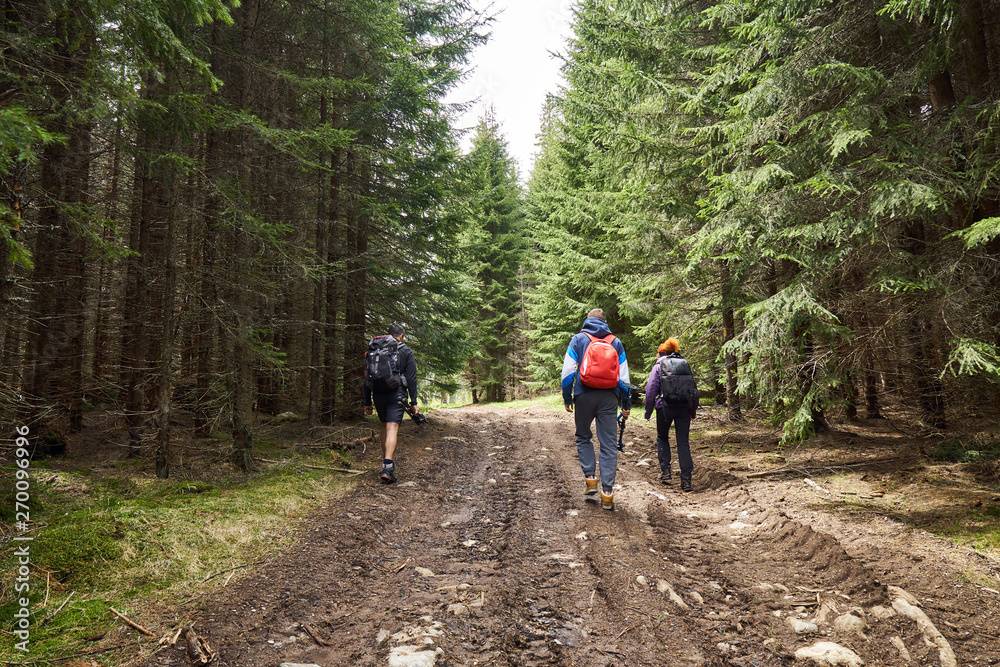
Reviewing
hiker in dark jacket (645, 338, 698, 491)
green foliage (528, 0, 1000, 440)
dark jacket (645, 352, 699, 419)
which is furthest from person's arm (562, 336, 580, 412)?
green foliage (528, 0, 1000, 440)

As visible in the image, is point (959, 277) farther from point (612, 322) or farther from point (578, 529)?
point (612, 322)

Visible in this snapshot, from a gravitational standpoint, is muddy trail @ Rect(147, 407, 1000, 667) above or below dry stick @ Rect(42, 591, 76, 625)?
below

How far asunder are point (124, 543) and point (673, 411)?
282 inches

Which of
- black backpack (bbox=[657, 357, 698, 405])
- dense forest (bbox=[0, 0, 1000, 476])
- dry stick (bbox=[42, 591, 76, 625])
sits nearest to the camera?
dry stick (bbox=[42, 591, 76, 625])

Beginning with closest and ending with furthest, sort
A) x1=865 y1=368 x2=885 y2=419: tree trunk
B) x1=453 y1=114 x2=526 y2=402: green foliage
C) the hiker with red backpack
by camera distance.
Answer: the hiker with red backpack, x1=865 y1=368 x2=885 y2=419: tree trunk, x1=453 y1=114 x2=526 y2=402: green foliage

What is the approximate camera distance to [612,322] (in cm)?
1864

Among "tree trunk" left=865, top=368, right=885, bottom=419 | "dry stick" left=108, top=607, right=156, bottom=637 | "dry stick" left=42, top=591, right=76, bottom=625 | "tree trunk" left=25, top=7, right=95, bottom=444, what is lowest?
"dry stick" left=108, top=607, right=156, bottom=637

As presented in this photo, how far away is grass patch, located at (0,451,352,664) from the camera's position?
117 inches

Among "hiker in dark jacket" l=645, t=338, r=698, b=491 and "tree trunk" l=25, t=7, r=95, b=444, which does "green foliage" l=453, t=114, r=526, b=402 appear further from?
"tree trunk" l=25, t=7, r=95, b=444

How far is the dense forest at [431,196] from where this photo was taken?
5141mm

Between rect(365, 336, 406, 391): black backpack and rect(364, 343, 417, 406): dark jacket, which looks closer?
rect(365, 336, 406, 391): black backpack

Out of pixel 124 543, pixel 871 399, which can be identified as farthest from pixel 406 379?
pixel 871 399

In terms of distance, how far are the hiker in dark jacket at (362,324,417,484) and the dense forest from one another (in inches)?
53.5

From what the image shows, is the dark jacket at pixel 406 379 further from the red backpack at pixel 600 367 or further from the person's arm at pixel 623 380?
the person's arm at pixel 623 380
